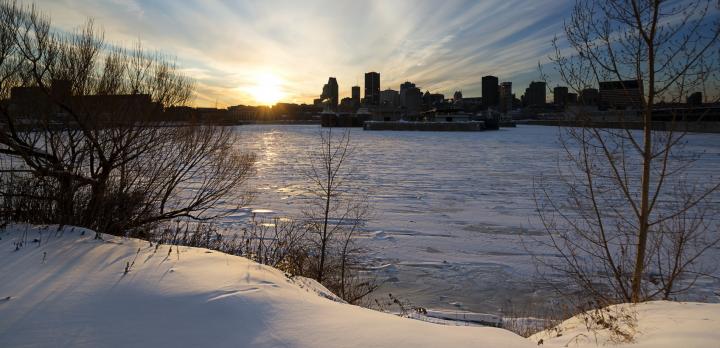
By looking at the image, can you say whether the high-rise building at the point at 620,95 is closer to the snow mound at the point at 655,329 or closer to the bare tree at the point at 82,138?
the snow mound at the point at 655,329

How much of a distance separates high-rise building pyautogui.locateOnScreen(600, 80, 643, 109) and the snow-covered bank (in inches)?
174

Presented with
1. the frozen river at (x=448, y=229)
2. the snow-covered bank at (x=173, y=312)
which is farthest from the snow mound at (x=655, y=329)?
the frozen river at (x=448, y=229)

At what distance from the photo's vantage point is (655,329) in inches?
168

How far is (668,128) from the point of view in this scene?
651 centimetres

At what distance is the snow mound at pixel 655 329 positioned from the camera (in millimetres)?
3785

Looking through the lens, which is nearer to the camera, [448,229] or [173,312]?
[173,312]

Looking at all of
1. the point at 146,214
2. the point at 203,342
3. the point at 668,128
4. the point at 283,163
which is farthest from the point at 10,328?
the point at 283,163

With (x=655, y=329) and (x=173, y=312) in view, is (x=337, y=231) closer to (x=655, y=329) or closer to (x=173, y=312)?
(x=173, y=312)

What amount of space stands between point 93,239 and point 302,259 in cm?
386

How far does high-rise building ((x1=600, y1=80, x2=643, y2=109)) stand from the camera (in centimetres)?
660

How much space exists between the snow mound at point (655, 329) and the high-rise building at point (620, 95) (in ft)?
9.42

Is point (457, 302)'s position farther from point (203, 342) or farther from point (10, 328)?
point (10, 328)

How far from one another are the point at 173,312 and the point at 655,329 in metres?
4.38

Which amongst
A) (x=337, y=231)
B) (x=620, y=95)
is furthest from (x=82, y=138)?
(x=620, y=95)
